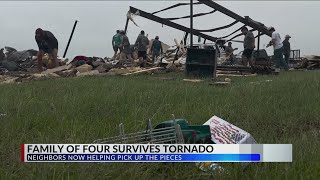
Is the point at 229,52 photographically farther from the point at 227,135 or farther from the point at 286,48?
the point at 227,135

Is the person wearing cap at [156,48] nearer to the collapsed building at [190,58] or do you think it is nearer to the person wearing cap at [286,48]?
the collapsed building at [190,58]

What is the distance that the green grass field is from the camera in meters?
2.58

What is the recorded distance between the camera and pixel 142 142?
9.02 feet

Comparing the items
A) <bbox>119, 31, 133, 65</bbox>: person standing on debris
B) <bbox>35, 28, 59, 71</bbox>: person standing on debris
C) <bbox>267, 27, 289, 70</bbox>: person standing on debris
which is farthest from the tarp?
<bbox>119, 31, 133, 65</bbox>: person standing on debris

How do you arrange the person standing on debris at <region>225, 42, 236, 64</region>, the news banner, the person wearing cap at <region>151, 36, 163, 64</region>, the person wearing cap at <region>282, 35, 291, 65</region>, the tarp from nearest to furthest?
the news banner
the tarp
the person wearing cap at <region>282, 35, 291, 65</region>
the person wearing cap at <region>151, 36, 163, 64</region>
the person standing on debris at <region>225, 42, 236, 64</region>

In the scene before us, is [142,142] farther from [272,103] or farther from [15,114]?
[272,103]

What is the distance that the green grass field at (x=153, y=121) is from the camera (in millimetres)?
2584

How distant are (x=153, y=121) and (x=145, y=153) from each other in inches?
54.4

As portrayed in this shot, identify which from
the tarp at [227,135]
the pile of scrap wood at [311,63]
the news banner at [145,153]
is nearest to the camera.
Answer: the news banner at [145,153]

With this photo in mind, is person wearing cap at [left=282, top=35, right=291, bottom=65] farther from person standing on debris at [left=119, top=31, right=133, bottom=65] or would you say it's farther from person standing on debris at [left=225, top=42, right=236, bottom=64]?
person standing on debris at [left=119, top=31, right=133, bottom=65]

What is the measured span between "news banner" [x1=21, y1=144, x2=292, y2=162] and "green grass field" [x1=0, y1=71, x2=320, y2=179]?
55mm

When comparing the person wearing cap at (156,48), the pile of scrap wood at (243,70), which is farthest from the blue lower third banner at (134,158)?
the person wearing cap at (156,48)

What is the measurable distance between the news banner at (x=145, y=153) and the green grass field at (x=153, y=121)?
5 centimetres

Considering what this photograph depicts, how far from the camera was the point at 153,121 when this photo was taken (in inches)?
156
